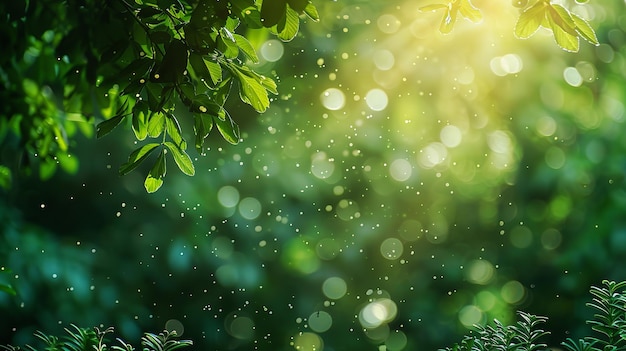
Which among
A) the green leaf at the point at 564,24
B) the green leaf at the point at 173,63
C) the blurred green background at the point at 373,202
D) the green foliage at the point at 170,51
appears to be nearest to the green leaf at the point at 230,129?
the green foliage at the point at 170,51

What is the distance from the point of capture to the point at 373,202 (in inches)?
138

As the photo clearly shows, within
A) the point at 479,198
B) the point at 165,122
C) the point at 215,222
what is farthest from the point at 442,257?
the point at 165,122

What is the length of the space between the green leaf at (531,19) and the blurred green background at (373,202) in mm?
2170

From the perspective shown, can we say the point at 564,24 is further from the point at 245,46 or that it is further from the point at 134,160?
the point at 134,160

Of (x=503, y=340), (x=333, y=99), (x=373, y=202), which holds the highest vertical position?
(x=333, y=99)

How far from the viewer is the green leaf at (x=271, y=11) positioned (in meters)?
0.75

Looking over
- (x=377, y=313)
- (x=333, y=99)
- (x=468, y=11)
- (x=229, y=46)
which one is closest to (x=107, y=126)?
(x=229, y=46)

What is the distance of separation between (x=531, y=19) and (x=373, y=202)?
8.93 feet

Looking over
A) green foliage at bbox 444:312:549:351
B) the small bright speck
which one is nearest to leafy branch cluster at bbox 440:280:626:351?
green foliage at bbox 444:312:549:351

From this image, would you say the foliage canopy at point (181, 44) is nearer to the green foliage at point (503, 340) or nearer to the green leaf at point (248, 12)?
the green leaf at point (248, 12)

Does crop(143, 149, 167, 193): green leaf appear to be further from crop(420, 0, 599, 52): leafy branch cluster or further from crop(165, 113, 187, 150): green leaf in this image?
crop(420, 0, 599, 52): leafy branch cluster

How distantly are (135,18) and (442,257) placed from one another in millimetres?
2888

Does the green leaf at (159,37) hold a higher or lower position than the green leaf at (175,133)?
higher

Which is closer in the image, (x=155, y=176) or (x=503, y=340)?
(x=155, y=176)
